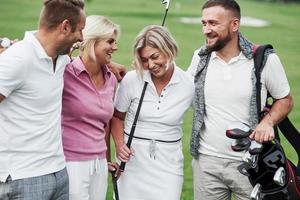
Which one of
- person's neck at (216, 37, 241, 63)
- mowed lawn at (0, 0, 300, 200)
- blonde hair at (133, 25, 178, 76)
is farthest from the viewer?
mowed lawn at (0, 0, 300, 200)

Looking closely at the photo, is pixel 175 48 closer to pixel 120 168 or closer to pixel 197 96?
pixel 197 96

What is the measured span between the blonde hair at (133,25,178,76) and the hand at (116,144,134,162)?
0.54 m

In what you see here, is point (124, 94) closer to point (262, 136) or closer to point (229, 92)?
point (229, 92)

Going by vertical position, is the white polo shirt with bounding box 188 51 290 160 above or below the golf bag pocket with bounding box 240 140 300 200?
above

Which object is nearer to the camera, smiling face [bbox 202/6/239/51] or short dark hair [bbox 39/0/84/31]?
short dark hair [bbox 39/0/84/31]

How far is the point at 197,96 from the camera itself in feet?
18.0

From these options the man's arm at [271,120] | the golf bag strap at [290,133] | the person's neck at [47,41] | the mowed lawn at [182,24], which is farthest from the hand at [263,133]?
the mowed lawn at [182,24]

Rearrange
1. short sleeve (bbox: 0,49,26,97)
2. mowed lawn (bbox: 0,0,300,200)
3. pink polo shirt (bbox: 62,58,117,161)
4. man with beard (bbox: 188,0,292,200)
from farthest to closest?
mowed lawn (bbox: 0,0,300,200)
man with beard (bbox: 188,0,292,200)
pink polo shirt (bbox: 62,58,117,161)
short sleeve (bbox: 0,49,26,97)

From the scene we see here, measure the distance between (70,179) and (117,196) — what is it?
1.92 ft

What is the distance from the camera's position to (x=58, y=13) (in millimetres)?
4387

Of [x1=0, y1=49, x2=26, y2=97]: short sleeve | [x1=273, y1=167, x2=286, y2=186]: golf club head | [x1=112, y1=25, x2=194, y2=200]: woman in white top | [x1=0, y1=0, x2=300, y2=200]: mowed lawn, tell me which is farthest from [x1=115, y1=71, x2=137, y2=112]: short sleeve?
[x1=0, y1=0, x2=300, y2=200]: mowed lawn

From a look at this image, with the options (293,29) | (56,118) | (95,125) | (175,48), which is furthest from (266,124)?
(293,29)

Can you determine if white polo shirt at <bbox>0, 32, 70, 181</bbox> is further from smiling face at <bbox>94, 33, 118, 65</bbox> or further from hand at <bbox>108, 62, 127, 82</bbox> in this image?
hand at <bbox>108, 62, 127, 82</bbox>

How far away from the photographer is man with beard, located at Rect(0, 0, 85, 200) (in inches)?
167
